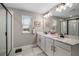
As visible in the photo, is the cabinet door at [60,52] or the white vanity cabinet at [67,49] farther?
the cabinet door at [60,52]

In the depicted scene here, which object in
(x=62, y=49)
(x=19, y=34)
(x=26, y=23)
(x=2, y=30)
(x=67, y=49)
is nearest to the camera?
(x=67, y=49)

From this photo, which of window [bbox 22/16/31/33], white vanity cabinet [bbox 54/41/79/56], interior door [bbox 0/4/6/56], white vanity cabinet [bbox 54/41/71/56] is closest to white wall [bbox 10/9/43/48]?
window [bbox 22/16/31/33]

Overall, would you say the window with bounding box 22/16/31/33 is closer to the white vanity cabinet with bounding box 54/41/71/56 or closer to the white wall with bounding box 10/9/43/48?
the white wall with bounding box 10/9/43/48

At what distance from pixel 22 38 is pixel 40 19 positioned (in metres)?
1.76

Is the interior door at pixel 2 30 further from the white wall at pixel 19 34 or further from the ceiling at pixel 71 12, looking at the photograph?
the ceiling at pixel 71 12

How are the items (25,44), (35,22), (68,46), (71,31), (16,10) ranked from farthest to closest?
(35,22) → (25,44) → (16,10) → (71,31) → (68,46)

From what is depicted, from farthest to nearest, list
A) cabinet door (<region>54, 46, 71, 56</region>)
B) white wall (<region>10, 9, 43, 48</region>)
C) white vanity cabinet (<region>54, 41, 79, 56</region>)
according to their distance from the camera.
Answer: white wall (<region>10, 9, 43, 48</region>)
cabinet door (<region>54, 46, 71, 56</region>)
white vanity cabinet (<region>54, 41, 79, 56</region>)

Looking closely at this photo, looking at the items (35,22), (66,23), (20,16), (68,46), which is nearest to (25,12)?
(20,16)

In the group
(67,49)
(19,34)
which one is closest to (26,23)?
(19,34)

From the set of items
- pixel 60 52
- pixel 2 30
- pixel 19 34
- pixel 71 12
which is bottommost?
pixel 60 52

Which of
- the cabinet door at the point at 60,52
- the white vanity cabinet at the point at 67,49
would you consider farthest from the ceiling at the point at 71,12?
the cabinet door at the point at 60,52

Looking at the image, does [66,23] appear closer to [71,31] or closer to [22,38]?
[71,31]

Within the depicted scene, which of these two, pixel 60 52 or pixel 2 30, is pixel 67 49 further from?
pixel 2 30

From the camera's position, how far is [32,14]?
4.43 m
